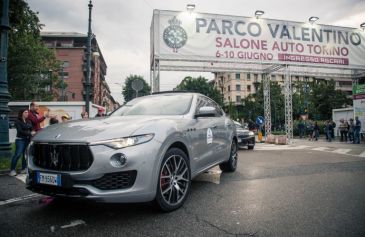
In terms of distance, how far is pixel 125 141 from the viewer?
9.21ft

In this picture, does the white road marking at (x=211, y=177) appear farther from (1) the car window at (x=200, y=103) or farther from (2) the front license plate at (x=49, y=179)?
(2) the front license plate at (x=49, y=179)

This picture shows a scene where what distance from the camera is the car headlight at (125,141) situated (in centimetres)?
274

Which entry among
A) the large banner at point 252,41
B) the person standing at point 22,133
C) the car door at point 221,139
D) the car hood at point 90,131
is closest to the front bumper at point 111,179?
the car hood at point 90,131

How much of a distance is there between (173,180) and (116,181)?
2.82 ft

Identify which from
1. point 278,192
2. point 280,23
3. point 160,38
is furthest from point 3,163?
point 280,23

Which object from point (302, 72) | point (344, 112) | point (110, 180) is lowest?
point (110, 180)

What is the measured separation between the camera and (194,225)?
284cm

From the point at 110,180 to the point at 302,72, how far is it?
17082 mm

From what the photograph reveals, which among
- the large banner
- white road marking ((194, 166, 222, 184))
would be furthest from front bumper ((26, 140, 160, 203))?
the large banner

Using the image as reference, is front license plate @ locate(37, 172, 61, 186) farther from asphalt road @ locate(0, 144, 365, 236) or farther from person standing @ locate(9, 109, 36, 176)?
person standing @ locate(9, 109, 36, 176)

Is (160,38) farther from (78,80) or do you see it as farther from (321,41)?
(78,80)

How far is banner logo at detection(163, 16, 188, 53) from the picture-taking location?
14047 millimetres

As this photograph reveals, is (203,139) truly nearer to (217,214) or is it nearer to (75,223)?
(217,214)

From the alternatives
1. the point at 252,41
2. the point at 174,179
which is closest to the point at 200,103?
the point at 174,179
